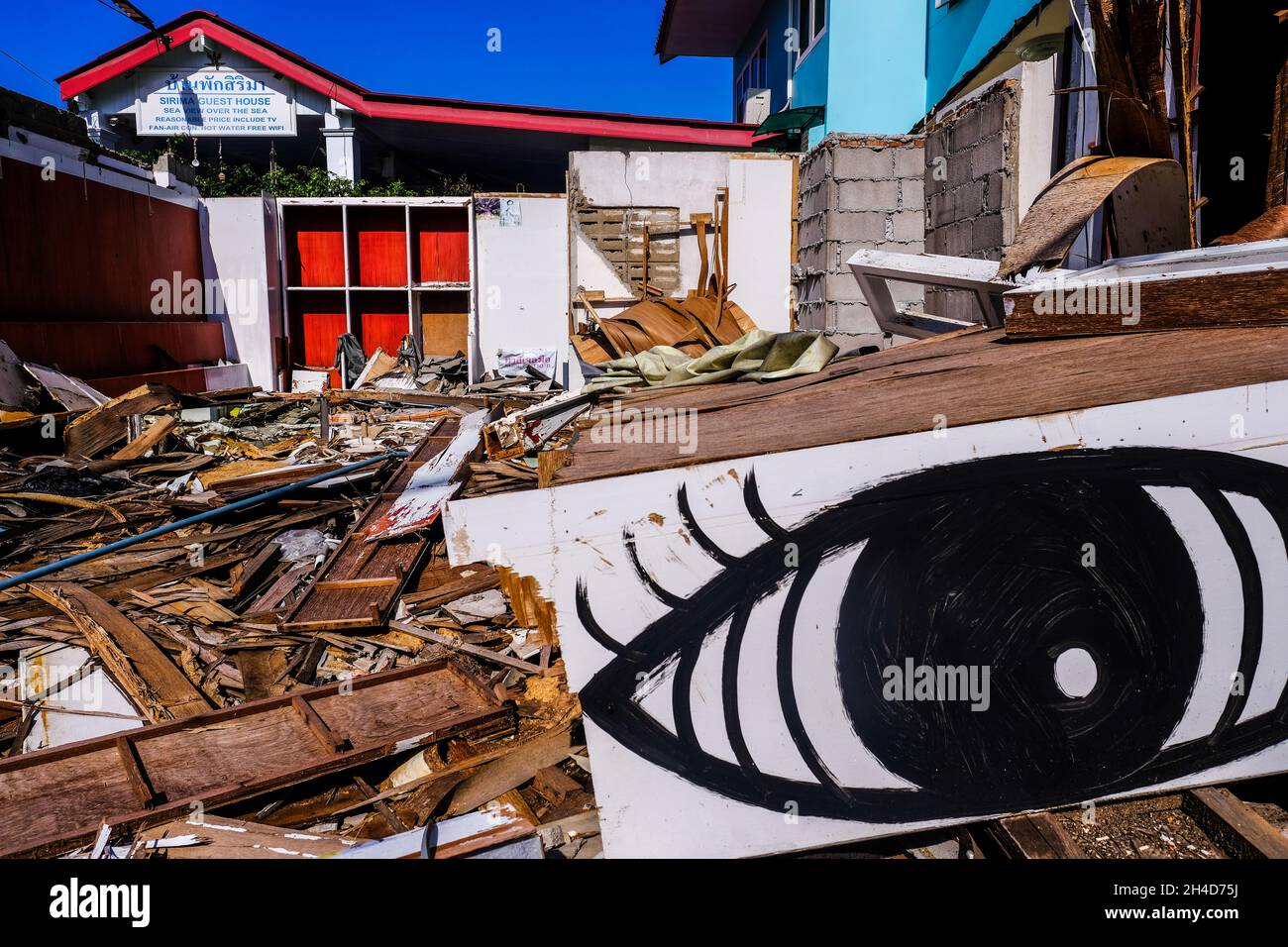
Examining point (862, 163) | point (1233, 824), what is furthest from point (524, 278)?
point (1233, 824)

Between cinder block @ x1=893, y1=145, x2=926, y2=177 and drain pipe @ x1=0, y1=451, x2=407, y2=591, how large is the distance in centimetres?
587

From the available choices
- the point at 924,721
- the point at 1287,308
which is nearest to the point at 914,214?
the point at 1287,308

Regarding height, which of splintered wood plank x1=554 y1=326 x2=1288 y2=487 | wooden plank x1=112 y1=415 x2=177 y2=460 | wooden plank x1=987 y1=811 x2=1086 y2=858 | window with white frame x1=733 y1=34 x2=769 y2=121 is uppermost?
window with white frame x1=733 y1=34 x2=769 y2=121

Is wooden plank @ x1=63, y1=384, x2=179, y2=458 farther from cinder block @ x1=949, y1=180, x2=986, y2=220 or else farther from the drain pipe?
cinder block @ x1=949, y1=180, x2=986, y2=220

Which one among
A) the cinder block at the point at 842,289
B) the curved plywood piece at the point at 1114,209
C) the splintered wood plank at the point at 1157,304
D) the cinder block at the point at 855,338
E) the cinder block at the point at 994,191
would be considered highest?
the cinder block at the point at 994,191

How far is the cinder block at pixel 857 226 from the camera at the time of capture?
854 cm

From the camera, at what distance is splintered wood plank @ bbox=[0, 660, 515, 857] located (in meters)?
2.54

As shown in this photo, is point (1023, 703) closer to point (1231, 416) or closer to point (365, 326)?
point (1231, 416)

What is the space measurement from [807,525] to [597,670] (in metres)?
0.66

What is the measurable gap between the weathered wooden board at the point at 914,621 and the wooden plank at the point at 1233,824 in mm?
56

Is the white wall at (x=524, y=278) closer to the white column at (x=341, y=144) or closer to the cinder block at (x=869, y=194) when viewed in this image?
the cinder block at (x=869, y=194)

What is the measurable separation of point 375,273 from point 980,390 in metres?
13.1

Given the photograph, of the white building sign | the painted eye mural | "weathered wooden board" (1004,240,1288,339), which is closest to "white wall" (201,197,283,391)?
the white building sign

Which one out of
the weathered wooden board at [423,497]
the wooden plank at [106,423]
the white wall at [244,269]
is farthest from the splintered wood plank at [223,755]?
the white wall at [244,269]
